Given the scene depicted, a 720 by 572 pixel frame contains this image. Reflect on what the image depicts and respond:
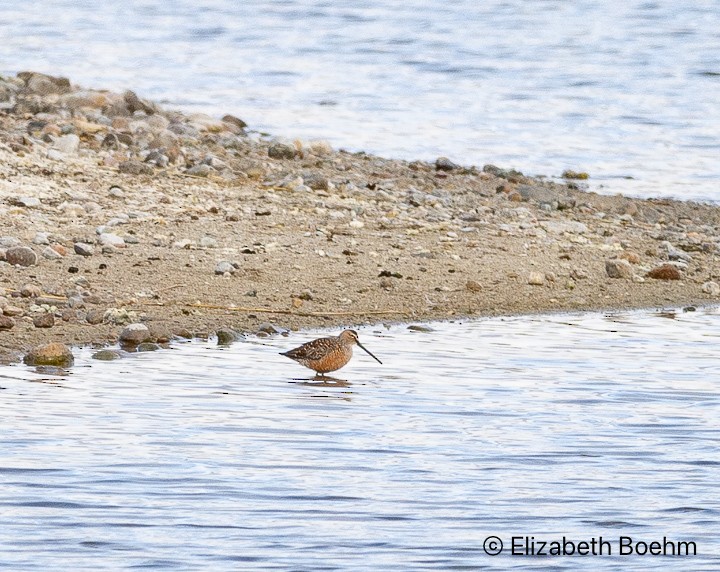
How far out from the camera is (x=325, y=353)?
921 cm

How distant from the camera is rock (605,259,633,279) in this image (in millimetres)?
12234

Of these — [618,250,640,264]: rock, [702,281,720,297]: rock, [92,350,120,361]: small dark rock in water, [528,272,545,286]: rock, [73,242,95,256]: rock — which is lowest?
[92,350,120,361]: small dark rock in water

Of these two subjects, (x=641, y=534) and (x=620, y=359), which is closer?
(x=641, y=534)

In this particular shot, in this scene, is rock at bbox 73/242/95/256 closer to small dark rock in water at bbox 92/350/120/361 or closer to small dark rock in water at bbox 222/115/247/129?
small dark rock in water at bbox 92/350/120/361

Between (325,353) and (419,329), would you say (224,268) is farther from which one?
(325,353)

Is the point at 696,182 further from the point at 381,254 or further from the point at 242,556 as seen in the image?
the point at 242,556

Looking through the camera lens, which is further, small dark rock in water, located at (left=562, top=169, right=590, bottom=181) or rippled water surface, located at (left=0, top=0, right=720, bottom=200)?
rippled water surface, located at (left=0, top=0, right=720, bottom=200)

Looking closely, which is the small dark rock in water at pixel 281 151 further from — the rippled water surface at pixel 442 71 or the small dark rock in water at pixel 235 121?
the small dark rock in water at pixel 235 121

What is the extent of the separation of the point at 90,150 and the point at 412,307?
462 centimetres

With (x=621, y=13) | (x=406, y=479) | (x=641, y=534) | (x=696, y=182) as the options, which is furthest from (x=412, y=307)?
(x=621, y=13)

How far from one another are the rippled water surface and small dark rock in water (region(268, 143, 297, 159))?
101 inches

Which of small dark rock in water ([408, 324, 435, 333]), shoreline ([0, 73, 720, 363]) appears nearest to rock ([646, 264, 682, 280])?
shoreline ([0, 73, 720, 363])

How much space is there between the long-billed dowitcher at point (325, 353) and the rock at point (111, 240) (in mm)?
2682

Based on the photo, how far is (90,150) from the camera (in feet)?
47.8
